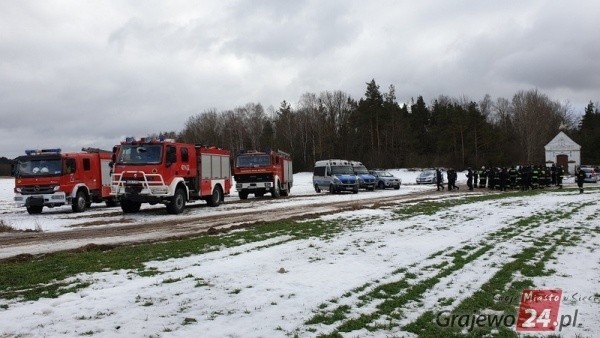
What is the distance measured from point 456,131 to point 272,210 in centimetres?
6099

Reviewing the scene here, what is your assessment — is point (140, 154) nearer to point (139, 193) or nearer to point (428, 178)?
point (139, 193)

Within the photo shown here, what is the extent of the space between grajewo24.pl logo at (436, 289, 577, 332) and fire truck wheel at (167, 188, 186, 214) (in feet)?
47.3

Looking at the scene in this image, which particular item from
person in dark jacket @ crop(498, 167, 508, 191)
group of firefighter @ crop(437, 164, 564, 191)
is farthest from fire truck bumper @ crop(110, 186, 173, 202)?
person in dark jacket @ crop(498, 167, 508, 191)

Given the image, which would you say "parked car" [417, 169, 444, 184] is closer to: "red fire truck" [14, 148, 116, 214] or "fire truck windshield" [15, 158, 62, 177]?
"red fire truck" [14, 148, 116, 214]

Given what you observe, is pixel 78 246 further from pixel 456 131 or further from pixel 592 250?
pixel 456 131

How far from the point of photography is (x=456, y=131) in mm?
74938

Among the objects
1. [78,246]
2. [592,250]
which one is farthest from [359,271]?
[78,246]

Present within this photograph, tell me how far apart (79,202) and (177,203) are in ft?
17.7

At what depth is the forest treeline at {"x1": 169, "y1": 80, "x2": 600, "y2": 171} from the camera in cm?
7525

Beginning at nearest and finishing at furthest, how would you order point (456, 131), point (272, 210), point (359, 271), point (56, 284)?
point (56, 284)
point (359, 271)
point (272, 210)
point (456, 131)

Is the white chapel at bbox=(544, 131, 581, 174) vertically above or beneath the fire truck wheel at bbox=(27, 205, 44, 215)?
above

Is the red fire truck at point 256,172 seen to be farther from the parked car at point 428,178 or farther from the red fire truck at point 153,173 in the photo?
the parked car at point 428,178

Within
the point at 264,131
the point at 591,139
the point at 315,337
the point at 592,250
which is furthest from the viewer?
the point at 264,131

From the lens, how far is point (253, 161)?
27984 millimetres
